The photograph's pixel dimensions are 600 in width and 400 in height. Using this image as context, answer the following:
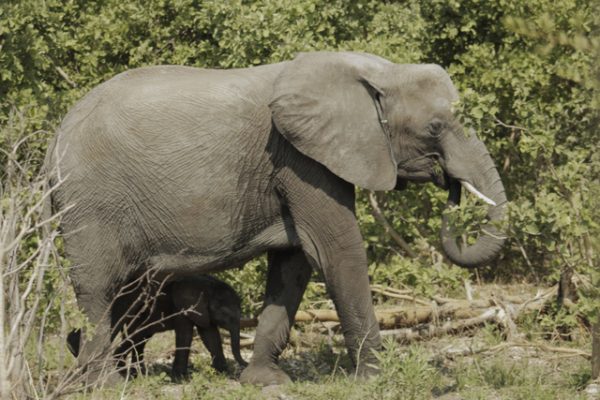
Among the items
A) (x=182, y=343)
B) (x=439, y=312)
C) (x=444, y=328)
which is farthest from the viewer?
(x=439, y=312)

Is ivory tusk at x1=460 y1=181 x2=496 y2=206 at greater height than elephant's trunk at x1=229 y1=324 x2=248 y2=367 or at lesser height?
greater

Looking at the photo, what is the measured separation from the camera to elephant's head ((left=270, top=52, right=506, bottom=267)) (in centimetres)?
888

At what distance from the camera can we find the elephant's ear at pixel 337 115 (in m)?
8.88

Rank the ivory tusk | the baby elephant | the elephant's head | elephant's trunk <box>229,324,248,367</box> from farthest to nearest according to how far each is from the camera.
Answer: elephant's trunk <box>229,324,248,367</box> < the baby elephant < the elephant's head < the ivory tusk

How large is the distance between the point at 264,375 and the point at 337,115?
1848 millimetres

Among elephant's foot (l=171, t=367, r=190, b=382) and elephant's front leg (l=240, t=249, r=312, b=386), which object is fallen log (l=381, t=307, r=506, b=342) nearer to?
elephant's front leg (l=240, t=249, r=312, b=386)

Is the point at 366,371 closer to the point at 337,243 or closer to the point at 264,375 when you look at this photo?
the point at 264,375

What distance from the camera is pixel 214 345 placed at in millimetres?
9727

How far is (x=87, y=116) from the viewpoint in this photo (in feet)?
29.7

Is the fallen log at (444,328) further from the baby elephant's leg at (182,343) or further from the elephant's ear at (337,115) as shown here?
the elephant's ear at (337,115)

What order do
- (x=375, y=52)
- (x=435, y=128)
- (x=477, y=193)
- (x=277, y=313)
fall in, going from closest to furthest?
(x=477, y=193)
(x=435, y=128)
(x=277, y=313)
(x=375, y=52)

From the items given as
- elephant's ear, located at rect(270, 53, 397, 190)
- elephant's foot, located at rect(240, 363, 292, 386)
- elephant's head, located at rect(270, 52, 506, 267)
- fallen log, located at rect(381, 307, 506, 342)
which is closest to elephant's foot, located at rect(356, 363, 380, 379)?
elephant's foot, located at rect(240, 363, 292, 386)

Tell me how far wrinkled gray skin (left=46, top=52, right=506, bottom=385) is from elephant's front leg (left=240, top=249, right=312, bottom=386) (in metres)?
0.49

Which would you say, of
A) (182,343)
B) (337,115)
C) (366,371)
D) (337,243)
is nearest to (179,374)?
(182,343)
